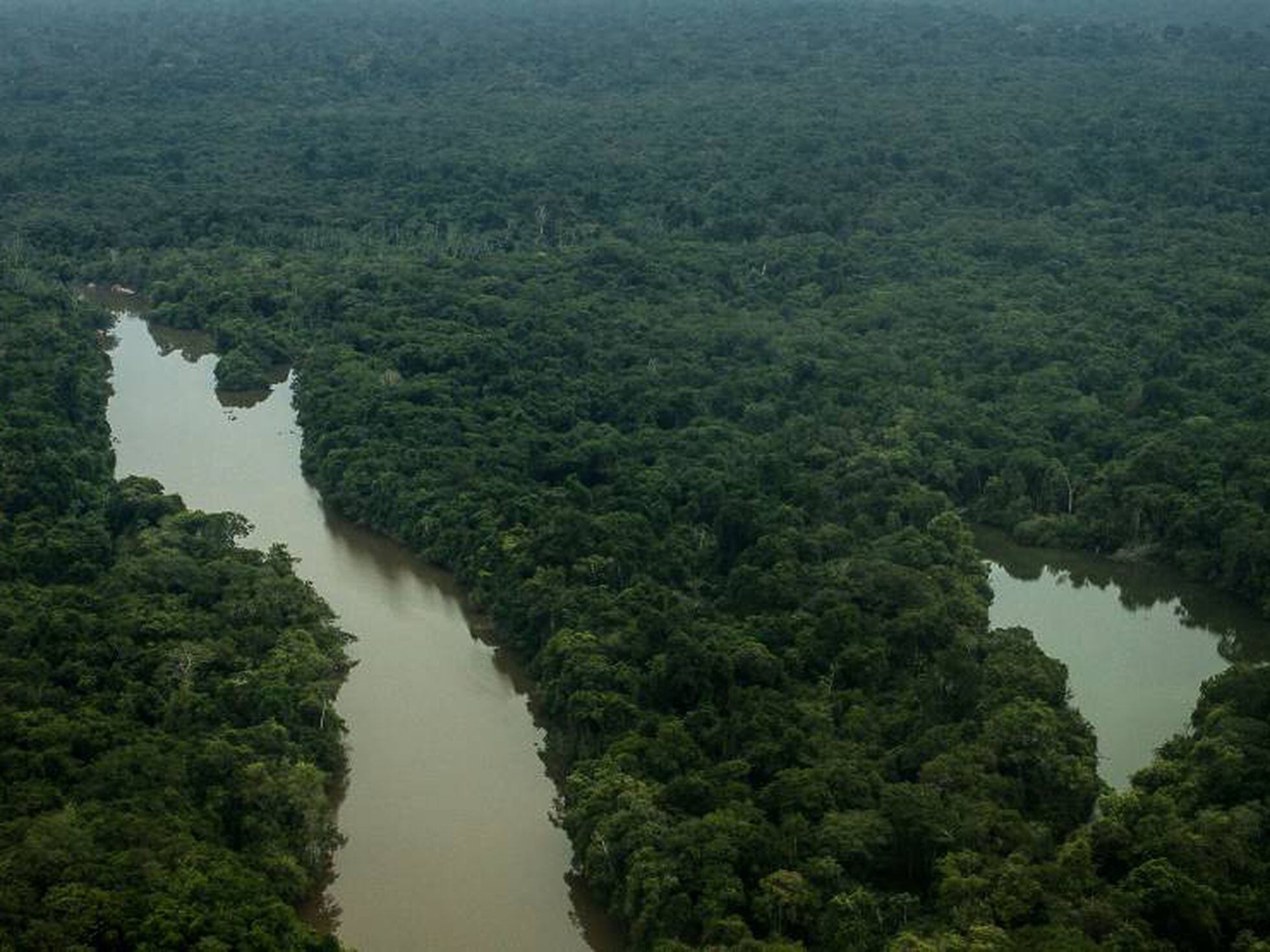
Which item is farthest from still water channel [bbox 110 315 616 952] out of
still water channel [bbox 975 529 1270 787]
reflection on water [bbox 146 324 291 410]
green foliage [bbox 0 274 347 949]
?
still water channel [bbox 975 529 1270 787]

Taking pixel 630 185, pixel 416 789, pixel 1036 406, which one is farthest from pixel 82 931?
pixel 630 185

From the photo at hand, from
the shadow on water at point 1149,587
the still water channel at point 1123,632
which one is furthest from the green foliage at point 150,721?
the shadow on water at point 1149,587

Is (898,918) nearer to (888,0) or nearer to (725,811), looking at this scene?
(725,811)

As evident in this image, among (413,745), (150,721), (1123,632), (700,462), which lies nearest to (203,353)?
Result: (700,462)

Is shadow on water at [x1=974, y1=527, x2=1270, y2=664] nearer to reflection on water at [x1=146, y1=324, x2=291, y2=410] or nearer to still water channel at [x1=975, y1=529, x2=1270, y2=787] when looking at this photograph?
still water channel at [x1=975, y1=529, x2=1270, y2=787]

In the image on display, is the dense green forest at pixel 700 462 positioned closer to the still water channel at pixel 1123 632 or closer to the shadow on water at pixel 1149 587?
the shadow on water at pixel 1149 587

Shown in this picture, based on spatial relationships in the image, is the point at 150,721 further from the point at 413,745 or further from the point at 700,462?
the point at 700,462
